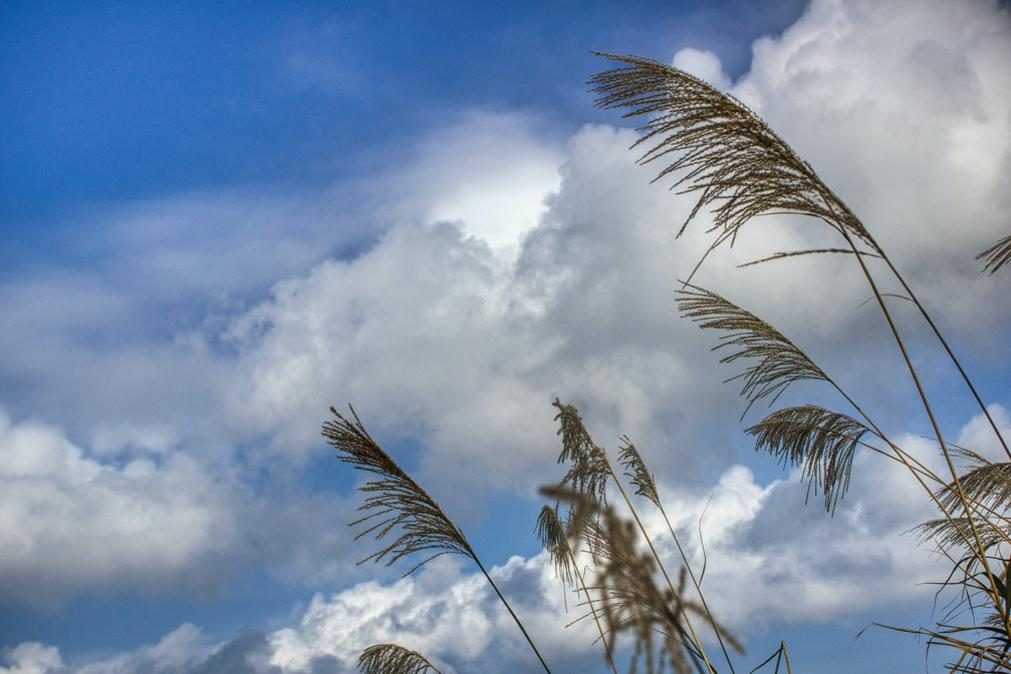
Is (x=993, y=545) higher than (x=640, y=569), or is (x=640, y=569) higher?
(x=993, y=545)

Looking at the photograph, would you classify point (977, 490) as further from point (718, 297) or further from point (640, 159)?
point (640, 159)

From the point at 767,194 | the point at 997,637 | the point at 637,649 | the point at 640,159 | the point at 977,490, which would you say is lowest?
the point at 637,649

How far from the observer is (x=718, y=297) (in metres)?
3.55

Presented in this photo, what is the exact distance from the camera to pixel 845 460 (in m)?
3.82

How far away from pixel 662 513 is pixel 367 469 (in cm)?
159

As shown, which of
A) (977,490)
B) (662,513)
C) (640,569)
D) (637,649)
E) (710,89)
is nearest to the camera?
(640,569)

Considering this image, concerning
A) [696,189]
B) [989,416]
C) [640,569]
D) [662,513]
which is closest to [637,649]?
[640,569]

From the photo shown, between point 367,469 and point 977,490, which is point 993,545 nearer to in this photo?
point 977,490

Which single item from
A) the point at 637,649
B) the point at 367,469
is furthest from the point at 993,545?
the point at 637,649

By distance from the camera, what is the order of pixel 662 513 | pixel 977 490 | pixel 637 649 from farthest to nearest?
Result: pixel 662 513, pixel 977 490, pixel 637 649

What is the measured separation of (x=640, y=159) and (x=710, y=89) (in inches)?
12.8

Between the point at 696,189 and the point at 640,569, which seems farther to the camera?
the point at 696,189

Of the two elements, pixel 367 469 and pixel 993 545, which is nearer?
Result: pixel 993 545

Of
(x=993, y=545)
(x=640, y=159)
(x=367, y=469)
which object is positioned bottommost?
(x=993, y=545)
